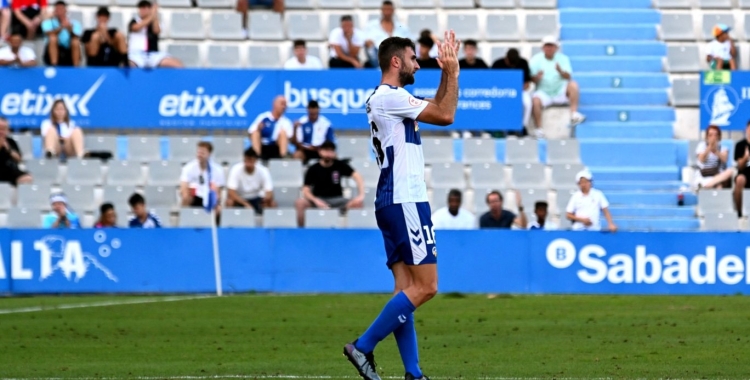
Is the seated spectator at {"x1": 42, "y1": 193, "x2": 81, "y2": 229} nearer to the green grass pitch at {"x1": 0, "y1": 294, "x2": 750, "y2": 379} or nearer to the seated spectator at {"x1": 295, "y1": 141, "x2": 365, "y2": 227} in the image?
the green grass pitch at {"x1": 0, "y1": 294, "x2": 750, "y2": 379}

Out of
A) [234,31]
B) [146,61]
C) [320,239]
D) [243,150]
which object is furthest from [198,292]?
[234,31]

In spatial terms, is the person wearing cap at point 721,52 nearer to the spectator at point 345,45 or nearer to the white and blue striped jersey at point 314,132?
the spectator at point 345,45

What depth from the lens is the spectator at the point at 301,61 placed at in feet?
69.2

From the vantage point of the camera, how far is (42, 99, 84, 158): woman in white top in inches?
794

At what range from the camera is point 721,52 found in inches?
867

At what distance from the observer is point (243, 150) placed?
820 inches

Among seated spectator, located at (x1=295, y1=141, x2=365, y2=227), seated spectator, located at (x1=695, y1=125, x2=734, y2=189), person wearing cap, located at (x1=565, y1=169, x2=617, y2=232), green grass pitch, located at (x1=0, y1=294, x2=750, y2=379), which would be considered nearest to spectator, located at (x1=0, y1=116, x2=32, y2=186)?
green grass pitch, located at (x1=0, y1=294, x2=750, y2=379)

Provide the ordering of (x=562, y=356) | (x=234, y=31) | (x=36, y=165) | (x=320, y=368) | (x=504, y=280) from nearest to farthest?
1. (x=320, y=368)
2. (x=562, y=356)
3. (x=504, y=280)
4. (x=36, y=165)
5. (x=234, y=31)

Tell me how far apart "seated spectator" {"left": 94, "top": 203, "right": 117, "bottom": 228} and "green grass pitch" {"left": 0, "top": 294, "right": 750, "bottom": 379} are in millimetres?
1411

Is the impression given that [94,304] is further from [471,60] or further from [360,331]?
[471,60]

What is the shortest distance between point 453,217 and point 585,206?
1888 millimetres

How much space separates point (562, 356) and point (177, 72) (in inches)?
471

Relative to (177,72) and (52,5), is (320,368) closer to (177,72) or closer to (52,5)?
(177,72)

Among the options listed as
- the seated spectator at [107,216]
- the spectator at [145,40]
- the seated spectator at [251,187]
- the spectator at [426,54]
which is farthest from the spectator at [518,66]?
the seated spectator at [107,216]
